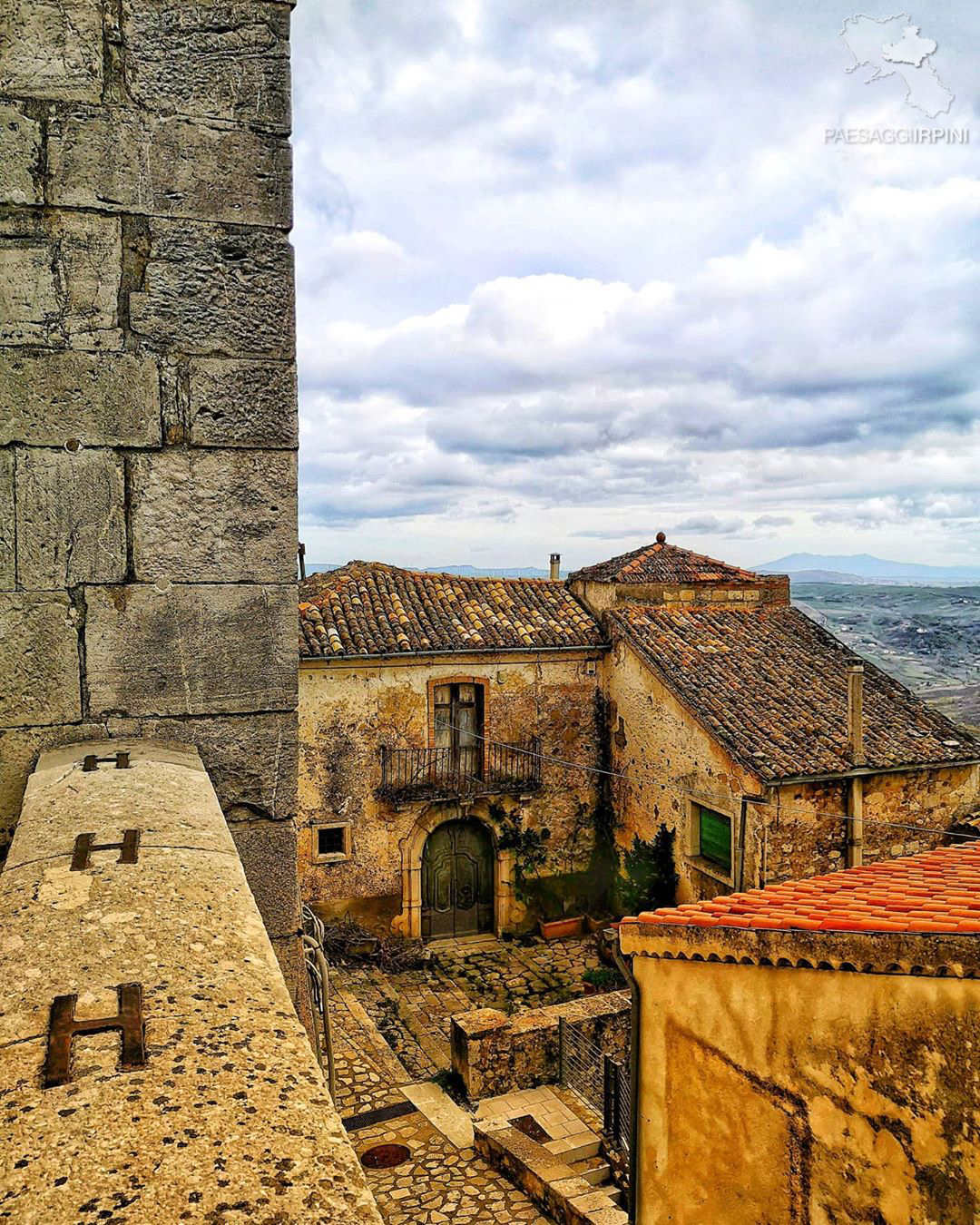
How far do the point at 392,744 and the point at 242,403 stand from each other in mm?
12171

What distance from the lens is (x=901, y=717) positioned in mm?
14281

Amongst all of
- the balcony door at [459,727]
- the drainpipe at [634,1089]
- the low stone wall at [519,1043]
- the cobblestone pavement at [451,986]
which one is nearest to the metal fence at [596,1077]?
the low stone wall at [519,1043]

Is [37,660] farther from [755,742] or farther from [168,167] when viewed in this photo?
[755,742]

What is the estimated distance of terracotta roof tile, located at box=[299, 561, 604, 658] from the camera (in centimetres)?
1452

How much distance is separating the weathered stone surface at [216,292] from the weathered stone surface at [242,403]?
0.17 ft

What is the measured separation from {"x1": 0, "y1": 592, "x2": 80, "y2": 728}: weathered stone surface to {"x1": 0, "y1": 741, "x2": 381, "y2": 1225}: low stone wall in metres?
0.69

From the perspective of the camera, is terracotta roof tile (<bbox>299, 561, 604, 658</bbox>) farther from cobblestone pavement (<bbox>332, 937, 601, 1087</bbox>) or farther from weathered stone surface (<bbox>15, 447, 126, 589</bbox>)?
weathered stone surface (<bbox>15, 447, 126, 589</bbox>)

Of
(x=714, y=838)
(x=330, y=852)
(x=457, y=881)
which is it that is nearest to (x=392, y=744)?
(x=330, y=852)

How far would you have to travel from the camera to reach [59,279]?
2.74 metres

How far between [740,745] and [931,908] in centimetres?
807

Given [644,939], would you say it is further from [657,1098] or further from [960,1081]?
[960,1081]

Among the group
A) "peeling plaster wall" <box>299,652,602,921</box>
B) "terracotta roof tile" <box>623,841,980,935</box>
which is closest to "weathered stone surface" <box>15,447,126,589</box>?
"terracotta roof tile" <box>623,841,980,935</box>

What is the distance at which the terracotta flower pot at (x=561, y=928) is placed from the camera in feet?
50.5

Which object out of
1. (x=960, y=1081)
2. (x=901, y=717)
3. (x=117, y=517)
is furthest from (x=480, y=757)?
(x=117, y=517)
